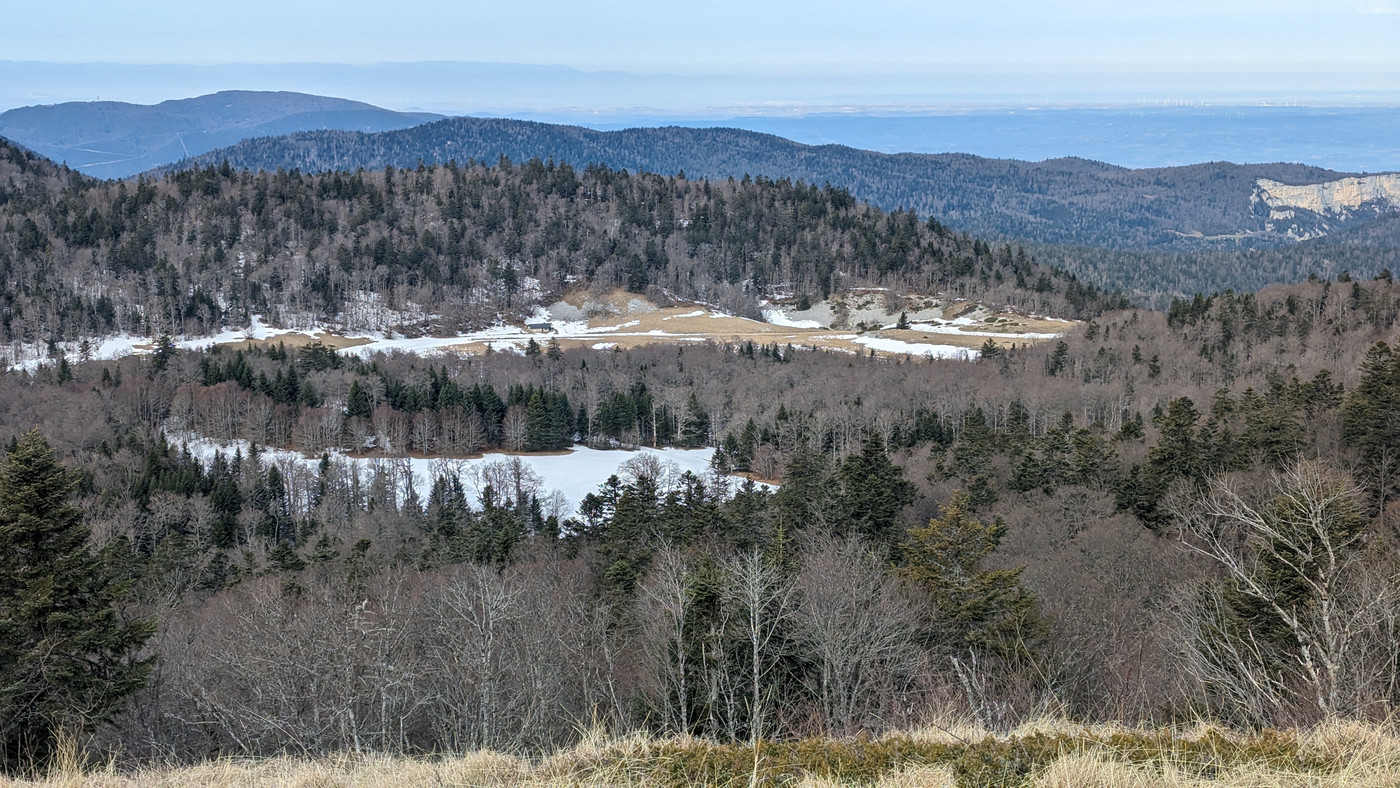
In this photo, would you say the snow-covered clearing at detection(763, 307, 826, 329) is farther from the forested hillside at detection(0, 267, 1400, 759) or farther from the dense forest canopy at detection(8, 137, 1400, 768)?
the forested hillside at detection(0, 267, 1400, 759)

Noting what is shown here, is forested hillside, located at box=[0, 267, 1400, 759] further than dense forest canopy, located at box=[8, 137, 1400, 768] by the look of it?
Yes

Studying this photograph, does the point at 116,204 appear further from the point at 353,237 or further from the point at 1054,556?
the point at 1054,556

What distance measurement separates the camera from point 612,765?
8250mm

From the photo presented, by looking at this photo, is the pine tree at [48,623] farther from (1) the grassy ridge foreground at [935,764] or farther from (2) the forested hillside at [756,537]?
(1) the grassy ridge foreground at [935,764]

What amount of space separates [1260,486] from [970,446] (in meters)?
26.0

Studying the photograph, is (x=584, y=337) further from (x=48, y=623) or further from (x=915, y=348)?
(x=48, y=623)

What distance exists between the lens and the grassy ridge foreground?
7.41 meters

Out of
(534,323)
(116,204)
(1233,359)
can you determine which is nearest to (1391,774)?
(1233,359)

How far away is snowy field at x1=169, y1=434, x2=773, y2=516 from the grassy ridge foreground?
71.1 meters

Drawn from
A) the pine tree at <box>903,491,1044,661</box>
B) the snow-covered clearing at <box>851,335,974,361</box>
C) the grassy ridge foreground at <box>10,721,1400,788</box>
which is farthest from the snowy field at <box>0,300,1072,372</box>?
the grassy ridge foreground at <box>10,721,1400,788</box>

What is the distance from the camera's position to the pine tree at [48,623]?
55.0 feet

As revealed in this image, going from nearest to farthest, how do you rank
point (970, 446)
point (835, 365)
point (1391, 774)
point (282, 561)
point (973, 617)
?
point (1391, 774) → point (973, 617) → point (282, 561) → point (970, 446) → point (835, 365)

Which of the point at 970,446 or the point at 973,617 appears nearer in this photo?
the point at 973,617

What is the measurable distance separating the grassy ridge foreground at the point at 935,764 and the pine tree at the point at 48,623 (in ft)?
31.1
